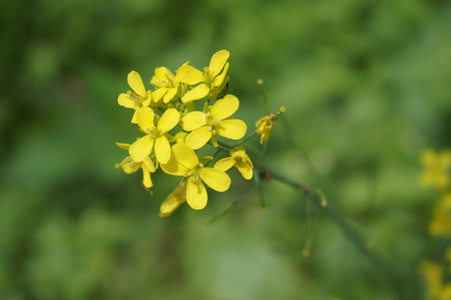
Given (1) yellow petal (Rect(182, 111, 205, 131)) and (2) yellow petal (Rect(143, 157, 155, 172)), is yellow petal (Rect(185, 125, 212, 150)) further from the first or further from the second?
(2) yellow petal (Rect(143, 157, 155, 172))

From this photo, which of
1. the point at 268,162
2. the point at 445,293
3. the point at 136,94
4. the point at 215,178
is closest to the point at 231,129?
the point at 215,178

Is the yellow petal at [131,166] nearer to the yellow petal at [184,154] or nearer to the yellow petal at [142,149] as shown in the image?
the yellow petal at [142,149]

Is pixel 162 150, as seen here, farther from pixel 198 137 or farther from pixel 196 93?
pixel 196 93

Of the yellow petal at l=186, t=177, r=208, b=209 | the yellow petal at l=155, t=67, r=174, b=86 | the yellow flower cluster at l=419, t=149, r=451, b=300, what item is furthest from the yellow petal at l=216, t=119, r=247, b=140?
the yellow flower cluster at l=419, t=149, r=451, b=300

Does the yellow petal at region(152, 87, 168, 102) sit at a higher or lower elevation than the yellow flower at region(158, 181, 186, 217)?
higher

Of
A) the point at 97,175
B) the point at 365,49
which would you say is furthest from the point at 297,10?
the point at 97,175

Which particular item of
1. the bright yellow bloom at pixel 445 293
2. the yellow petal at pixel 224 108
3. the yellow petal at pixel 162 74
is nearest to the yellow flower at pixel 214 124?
the yellow petal at pixel 224 108

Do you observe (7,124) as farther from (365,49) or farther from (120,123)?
(365,49)

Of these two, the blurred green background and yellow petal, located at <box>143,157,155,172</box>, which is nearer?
yellow petal, located at <box>143,157,155,172</box>
